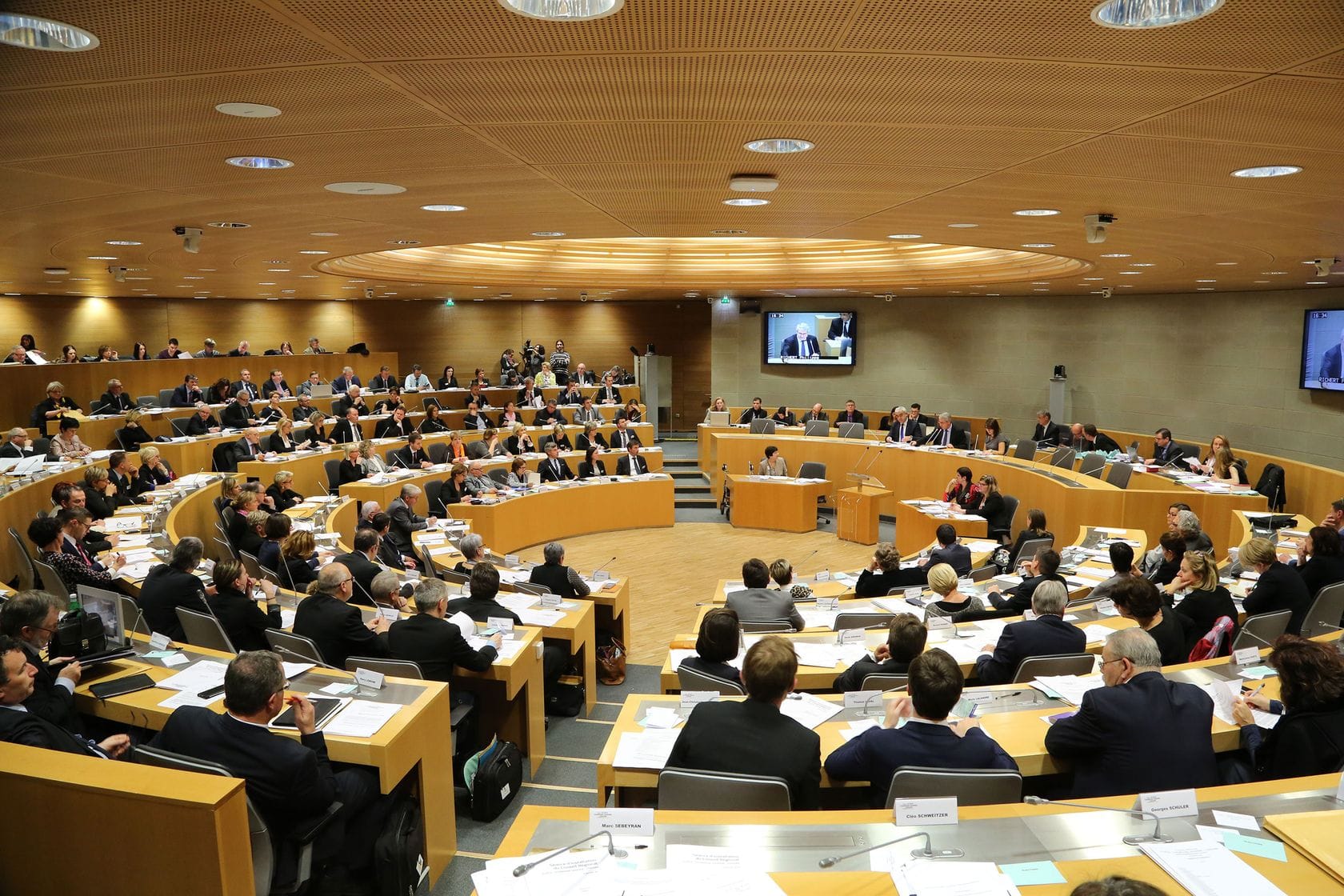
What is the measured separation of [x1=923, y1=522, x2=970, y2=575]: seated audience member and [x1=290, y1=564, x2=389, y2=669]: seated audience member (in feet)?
13.8

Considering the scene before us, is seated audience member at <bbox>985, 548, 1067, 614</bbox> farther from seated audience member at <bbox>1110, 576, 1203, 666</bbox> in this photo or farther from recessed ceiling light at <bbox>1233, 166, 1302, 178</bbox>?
recessed ceiling light at <bbox>1233, 166, 1302, 178</bbox>

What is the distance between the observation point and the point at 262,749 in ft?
10.2

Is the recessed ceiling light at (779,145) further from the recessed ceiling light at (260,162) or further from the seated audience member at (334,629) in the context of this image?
the seated audience member at (334,629)

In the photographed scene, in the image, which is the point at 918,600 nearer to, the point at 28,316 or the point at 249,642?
the point at 249,642

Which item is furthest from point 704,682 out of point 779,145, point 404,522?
point 404,522

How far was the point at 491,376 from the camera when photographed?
70.8ft

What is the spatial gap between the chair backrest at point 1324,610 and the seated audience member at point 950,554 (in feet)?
7.26

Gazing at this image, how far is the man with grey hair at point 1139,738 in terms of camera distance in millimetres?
3055

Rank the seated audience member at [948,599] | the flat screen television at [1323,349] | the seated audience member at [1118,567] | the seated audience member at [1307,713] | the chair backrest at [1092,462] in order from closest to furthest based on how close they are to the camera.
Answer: the seated audience member at [1307,713]
the seated audience member at [948,599]
the seated audience member at [1118,567]
the chair backrest at [1092,462]
the flat screen television at [1323,349]

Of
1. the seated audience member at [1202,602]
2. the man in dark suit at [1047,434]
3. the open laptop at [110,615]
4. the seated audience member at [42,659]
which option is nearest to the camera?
the seated audience member at [42,659]

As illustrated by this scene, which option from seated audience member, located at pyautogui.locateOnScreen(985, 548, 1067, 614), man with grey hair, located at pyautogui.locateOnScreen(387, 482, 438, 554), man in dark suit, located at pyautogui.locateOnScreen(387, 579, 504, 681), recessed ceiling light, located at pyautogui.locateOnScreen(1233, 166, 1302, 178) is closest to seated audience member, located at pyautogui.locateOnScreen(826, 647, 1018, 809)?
man in dark suit, located at pyautogui.locateOnScreen(387, 579, 504, 681)

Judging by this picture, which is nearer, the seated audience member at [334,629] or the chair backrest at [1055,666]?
the chair backrest at [1055,666]

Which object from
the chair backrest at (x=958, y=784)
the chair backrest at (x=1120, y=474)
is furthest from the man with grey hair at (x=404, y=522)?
the chair backrest at (x=1120, y=474)

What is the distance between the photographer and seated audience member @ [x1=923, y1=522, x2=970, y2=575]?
6918 millimetres
